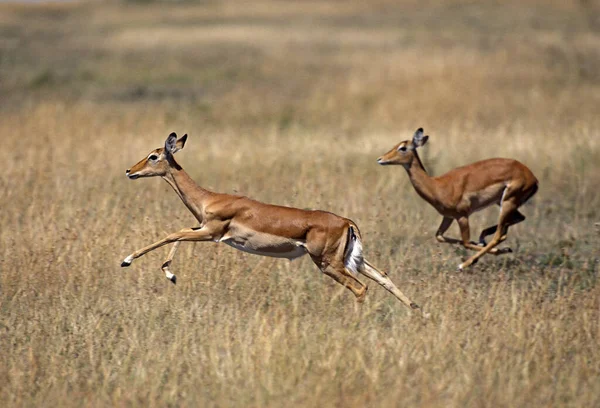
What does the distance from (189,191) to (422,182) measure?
2650 mm

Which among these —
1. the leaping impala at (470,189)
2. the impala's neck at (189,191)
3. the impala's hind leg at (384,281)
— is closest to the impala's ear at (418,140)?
the leaping impala at (470,189)

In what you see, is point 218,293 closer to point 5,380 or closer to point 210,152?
point 5,380

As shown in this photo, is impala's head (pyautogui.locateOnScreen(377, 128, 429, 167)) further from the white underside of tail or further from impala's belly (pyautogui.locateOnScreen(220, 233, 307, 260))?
impala's belly (pyautogui.locateOnScreen(220, 233, 307, 260))

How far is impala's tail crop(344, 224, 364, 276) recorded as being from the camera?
7.30m

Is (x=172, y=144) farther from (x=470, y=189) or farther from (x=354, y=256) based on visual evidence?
(x=470, y=189)

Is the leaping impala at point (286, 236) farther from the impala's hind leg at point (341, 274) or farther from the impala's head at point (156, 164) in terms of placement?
the impala's head at point (156, 164)

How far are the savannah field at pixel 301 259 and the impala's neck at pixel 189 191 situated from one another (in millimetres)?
596

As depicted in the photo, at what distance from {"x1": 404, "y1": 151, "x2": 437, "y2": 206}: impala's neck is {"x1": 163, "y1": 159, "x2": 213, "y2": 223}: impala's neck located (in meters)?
2.51

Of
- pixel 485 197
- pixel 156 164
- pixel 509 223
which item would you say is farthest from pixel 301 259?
pixel 509 223

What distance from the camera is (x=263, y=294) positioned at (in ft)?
25.1

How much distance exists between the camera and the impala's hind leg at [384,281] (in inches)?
286

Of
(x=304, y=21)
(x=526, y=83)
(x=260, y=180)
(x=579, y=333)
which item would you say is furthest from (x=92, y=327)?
(x=304, y=21)

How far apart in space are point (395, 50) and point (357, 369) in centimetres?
2431

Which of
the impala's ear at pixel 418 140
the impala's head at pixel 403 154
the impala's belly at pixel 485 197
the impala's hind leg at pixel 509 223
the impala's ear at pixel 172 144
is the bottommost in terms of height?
the impala's hind leg at pixel 509 223
